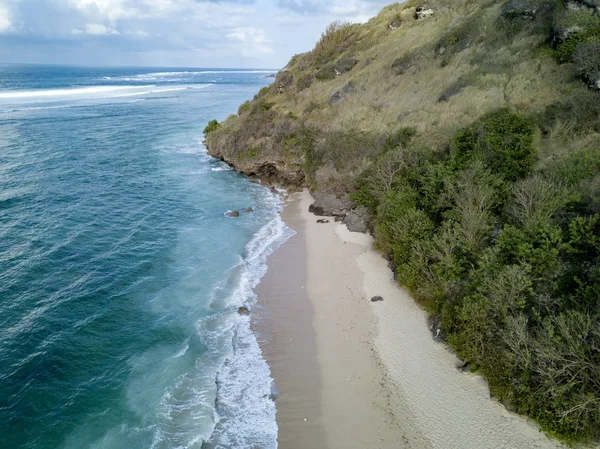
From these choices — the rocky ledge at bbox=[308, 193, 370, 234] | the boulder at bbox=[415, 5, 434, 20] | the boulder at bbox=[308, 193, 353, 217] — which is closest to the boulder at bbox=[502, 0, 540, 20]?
the boulder at bbox=[415, 5, 434, 20]

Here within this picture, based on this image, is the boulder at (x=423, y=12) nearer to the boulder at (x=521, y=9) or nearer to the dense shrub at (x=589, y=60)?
the boulder at (x=521, y=9)

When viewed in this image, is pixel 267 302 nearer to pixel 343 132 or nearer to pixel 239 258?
pixel 239 258

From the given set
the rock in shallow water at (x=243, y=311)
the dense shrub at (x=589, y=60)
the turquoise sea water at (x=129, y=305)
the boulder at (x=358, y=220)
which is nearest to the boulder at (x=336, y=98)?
the turquoise sea water at (x=129, y=305)

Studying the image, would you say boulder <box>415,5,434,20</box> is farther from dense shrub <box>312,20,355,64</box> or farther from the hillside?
dense shrub <box>312,20,355,64</box>

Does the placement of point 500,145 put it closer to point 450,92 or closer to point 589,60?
point 589,60

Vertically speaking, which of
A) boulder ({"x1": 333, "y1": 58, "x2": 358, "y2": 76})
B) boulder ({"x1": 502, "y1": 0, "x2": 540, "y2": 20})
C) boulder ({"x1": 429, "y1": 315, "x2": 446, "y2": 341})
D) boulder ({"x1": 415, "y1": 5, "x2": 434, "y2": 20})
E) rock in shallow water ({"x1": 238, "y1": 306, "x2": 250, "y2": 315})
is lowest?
rock in shallow water ({"x1": 238, "y1": 306, "x2": 250, "y2": 315})
